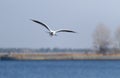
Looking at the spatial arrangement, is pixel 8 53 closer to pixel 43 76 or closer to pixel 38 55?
pixel 38 55

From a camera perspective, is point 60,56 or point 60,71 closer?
point 60,71

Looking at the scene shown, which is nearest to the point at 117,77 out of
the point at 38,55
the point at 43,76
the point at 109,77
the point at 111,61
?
the point at 109,77

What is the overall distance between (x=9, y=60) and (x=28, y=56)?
11.9ft

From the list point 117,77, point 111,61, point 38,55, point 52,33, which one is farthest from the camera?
point 38,55

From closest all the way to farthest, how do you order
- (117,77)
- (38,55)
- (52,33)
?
(52,33) < (117,77) < (38,55)

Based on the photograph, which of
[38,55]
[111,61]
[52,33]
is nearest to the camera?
[52,33]

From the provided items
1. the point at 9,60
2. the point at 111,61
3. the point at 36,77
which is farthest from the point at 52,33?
the point at 9,60

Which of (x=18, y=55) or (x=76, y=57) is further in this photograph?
(x=18, y=55)

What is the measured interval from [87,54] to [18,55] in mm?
14698

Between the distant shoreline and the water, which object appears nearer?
the water

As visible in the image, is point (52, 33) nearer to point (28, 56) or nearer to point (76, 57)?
point (76, 57)

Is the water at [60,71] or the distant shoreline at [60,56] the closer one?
the water at [60,71]

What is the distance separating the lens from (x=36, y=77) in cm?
6669

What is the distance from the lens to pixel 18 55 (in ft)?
432
